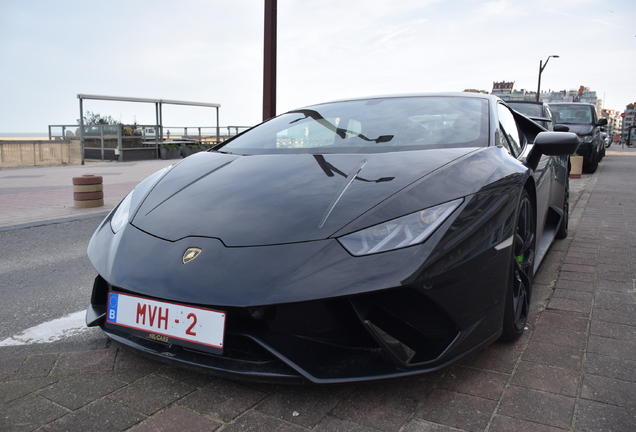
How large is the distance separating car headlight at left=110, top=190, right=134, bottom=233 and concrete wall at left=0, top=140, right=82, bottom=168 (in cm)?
→ 1599

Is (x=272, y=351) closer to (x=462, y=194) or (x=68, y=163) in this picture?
(x=462, y=194)

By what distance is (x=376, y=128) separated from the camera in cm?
272

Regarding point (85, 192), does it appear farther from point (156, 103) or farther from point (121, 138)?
point (156, 103)

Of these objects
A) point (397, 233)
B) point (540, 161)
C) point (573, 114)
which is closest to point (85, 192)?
point (540, 161)

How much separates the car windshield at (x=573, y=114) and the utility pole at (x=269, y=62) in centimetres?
893

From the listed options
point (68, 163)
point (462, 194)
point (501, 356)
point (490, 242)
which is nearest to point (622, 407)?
point (501, 356)

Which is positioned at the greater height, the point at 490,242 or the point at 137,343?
the point at 490,242

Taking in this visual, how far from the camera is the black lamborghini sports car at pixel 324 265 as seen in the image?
1.64 m

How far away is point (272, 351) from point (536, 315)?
66.6 inches

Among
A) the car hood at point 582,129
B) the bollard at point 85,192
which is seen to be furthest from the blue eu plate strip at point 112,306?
the car hood at point 582,129

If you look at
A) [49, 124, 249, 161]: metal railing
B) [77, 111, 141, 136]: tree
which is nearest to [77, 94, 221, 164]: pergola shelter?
[49, 124, 249, 161]: metal railing

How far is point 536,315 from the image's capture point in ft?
8.91

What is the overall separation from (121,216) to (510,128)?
223cm

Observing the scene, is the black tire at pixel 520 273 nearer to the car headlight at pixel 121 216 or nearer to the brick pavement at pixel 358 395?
the brick pavement at pixel 358 395
